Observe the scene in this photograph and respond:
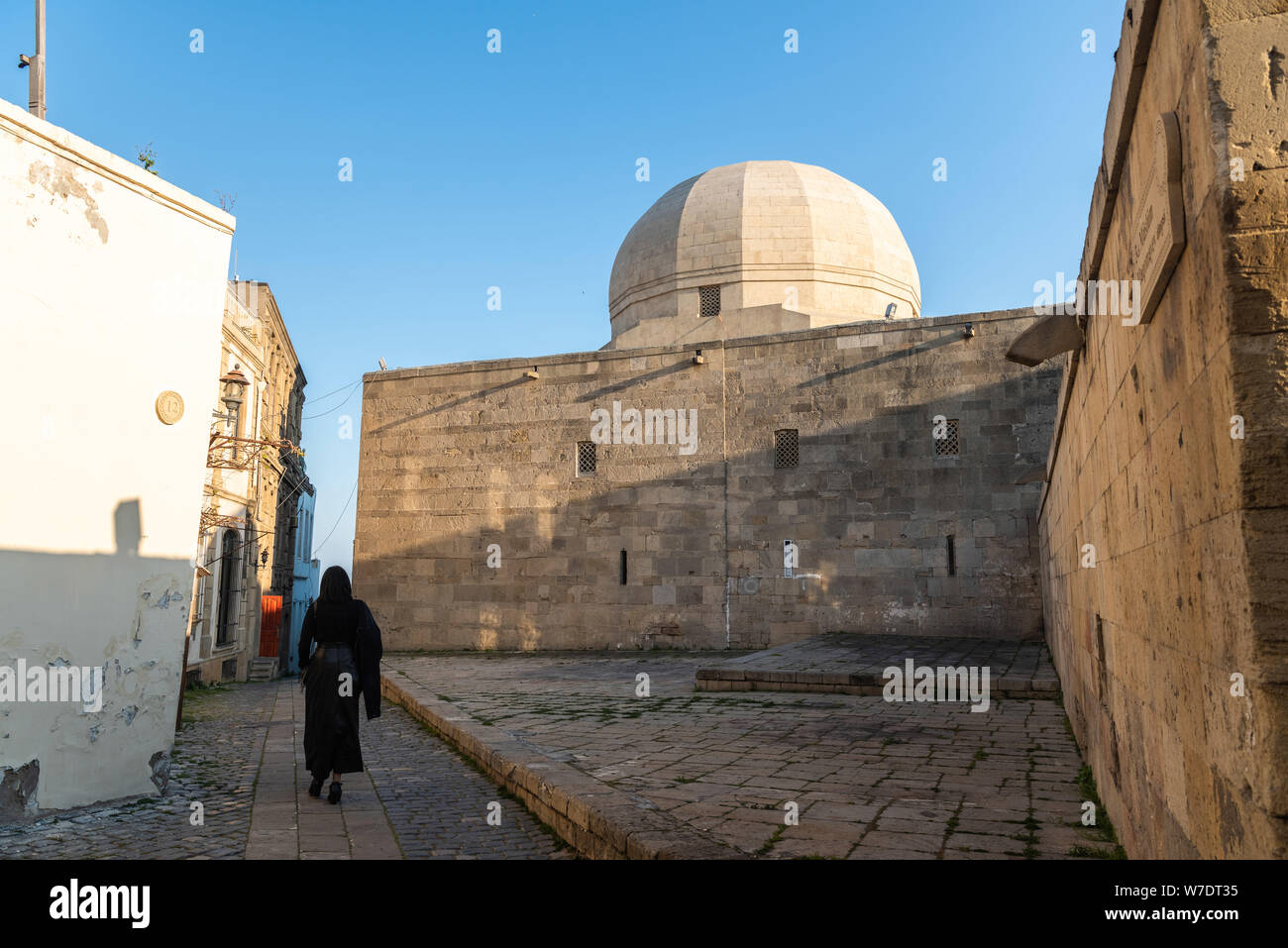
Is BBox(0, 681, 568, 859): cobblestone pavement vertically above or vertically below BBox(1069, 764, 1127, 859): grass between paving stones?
below

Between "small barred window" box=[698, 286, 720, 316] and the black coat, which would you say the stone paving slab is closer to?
the black coat

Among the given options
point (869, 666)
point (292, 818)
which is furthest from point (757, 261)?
point (292, 818)

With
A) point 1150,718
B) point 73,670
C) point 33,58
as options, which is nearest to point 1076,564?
point 1150,718

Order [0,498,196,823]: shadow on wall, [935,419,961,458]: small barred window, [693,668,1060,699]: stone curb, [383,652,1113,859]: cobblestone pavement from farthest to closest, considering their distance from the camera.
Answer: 1. [935,419,961,458]: small barred window
2. [693,668,1060,699]: stone curb
3. [0,498,196,823]: shadow on wall
4. [383,652,1113,859]: cobblestone pavement

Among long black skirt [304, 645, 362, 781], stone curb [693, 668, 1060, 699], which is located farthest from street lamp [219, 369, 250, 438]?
long black skirt [304, 645, 362, 781]

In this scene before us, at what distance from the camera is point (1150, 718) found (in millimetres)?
2820

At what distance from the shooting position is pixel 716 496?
14703 millimetres

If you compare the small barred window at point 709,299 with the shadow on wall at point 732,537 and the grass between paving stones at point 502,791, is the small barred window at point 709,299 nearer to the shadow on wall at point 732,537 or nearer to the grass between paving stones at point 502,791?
the shadow on wall at point 732,537

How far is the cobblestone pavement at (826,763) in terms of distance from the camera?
3.85 meters

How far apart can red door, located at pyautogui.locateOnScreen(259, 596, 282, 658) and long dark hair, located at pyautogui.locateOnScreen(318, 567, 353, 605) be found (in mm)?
15240

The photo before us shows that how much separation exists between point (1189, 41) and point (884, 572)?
12251 mm

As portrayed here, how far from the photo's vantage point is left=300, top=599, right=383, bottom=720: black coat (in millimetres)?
5625

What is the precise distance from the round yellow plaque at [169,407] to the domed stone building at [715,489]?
32.3 feet
